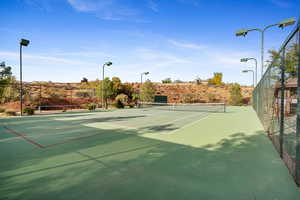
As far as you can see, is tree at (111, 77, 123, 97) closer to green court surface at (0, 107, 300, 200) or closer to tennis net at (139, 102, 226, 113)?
tennis net at (139, 102, 226, 113)

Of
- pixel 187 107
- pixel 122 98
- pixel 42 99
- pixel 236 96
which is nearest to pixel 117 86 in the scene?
pixel 122 98

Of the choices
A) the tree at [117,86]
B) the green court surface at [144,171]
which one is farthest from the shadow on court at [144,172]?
the tree at [117,86]

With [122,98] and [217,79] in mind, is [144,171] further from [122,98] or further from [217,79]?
[217,79]

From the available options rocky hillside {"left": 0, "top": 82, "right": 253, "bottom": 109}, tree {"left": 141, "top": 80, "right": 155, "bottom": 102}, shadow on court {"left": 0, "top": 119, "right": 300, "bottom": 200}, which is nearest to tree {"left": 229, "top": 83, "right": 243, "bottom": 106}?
rocky hillside {"left": 0, "top": 82, "right": 253, "bottom": 109}

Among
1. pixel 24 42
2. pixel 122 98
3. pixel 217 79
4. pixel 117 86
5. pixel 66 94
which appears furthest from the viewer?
pixel 217 79

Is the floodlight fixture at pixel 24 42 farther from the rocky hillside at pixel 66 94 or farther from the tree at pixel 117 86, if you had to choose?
the tree at pixel 117 86

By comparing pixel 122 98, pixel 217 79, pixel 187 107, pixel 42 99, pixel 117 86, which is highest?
pixel 217 79

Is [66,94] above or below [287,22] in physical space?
below

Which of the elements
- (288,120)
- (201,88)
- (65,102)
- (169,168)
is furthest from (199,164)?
(201,88)

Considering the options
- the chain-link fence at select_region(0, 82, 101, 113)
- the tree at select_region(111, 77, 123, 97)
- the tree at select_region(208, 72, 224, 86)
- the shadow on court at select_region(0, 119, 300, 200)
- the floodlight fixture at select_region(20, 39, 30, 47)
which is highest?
the tree at select_region(208, 72, 224, 86)

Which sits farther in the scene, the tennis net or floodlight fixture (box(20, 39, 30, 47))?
the tennis net

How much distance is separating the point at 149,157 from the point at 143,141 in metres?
1.46

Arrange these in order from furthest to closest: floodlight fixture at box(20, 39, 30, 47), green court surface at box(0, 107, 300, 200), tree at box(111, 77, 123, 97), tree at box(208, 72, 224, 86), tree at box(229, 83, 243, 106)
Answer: tree at box(208, 72, 224, 86) < tree at box(229, 83, 243, 106) < tree at box(111, 77, 123, 97) < floodlight fixture at box(20, 39, 30, 47) < green court surface at box(0, 107, 300, 200)

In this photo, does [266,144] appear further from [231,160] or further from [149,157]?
[149,157]
